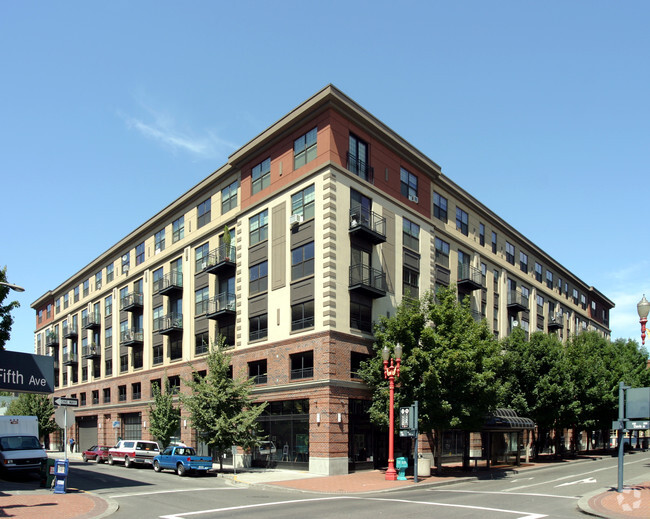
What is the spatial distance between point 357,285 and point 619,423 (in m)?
15.5

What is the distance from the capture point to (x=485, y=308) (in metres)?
48.5

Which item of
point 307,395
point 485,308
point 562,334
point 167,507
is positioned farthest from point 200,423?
point 562,334

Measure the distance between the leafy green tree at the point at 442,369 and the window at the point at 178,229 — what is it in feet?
72.8

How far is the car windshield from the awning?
75.6ft

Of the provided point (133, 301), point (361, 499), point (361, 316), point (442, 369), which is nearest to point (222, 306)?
point (361, 316)

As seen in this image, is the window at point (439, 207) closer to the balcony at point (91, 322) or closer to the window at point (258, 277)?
the window at point (258, 277)

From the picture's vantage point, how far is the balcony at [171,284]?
148 ft

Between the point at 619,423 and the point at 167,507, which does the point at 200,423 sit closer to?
the point at 167,507

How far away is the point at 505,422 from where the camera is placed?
33.9 metres

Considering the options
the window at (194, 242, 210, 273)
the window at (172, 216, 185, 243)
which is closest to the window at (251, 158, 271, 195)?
the window at (194, 242, 210, 273)

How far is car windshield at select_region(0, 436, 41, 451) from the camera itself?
2723 cm

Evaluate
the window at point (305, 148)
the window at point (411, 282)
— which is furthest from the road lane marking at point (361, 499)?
the window at point (305, 148)

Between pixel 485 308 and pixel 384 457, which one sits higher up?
pixel 485 308

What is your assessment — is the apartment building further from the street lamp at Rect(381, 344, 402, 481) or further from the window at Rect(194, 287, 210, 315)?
the street lamp at Rect(381, 344, 402, 481)
